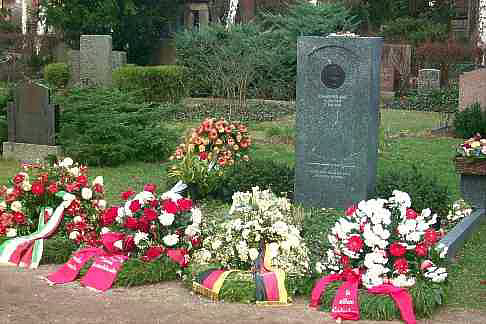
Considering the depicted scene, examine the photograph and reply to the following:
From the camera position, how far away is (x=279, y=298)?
6.29 meters

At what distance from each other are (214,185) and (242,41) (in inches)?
601

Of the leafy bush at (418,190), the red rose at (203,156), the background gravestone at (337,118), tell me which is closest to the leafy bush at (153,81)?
Answer: the red rose at (203,156)

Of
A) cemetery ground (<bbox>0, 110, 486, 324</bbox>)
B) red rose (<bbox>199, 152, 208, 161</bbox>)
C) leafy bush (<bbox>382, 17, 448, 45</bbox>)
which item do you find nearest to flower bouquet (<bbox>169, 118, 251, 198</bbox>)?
red rose (<bbox>199, 152, 208, 161</bbox>)

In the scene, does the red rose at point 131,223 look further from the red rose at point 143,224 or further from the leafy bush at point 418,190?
the leafy bush at point 418,190

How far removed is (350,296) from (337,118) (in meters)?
2.88

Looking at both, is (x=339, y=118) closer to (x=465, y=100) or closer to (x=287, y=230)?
(x=287, y=230)

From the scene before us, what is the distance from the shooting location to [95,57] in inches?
856

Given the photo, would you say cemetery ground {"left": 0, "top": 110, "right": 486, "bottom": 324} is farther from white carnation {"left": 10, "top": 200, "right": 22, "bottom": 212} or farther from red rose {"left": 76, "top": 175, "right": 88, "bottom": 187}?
red rose {"left": 76, "top": 175, "right": 88, "bottom": 187}

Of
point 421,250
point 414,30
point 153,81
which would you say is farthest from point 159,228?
point 414,30

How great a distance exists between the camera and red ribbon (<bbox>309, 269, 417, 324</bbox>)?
597cm

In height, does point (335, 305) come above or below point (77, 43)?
below

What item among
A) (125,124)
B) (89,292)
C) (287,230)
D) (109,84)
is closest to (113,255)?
(89,292)

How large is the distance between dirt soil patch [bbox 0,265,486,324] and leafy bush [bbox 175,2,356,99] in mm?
16700

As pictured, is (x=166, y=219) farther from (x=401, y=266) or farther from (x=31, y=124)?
(x=31, y=124)
